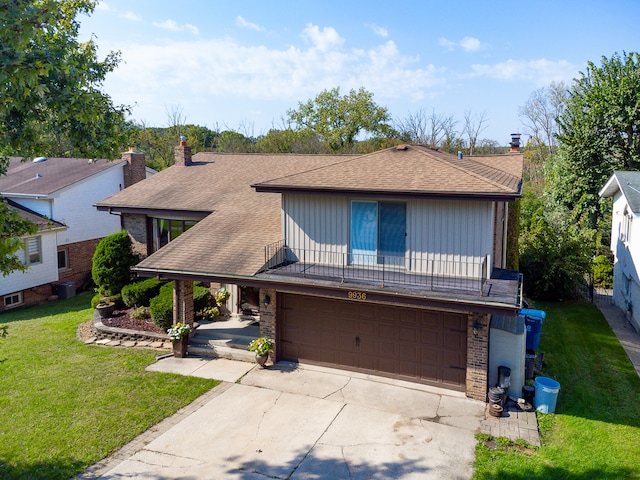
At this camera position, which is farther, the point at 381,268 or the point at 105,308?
the point at 105,308

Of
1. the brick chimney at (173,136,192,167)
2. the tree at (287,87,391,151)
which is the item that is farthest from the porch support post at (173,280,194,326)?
the tree at (287,87,391,151)

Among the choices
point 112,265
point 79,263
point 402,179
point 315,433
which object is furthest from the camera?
point 79,263

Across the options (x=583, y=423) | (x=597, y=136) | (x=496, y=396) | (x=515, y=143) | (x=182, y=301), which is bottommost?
(x=583, y=423)

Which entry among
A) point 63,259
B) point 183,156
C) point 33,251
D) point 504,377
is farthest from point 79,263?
point 504,377

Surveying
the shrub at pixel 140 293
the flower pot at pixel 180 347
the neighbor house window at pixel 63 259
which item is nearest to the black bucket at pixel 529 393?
the flower pot at pixel 180 347

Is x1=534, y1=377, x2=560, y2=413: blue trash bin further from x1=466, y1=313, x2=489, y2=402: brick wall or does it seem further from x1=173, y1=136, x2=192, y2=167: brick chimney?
x1=173, y1=136, x2=192, y2=167: brick chimney

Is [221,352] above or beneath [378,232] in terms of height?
beneath

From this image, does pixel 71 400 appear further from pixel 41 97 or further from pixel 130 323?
pixel 41 97

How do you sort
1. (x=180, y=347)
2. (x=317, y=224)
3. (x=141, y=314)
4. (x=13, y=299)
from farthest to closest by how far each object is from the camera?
(x=13, y=299), (x=141, y=314), (x=180, y=347), (x=317, y=224)
